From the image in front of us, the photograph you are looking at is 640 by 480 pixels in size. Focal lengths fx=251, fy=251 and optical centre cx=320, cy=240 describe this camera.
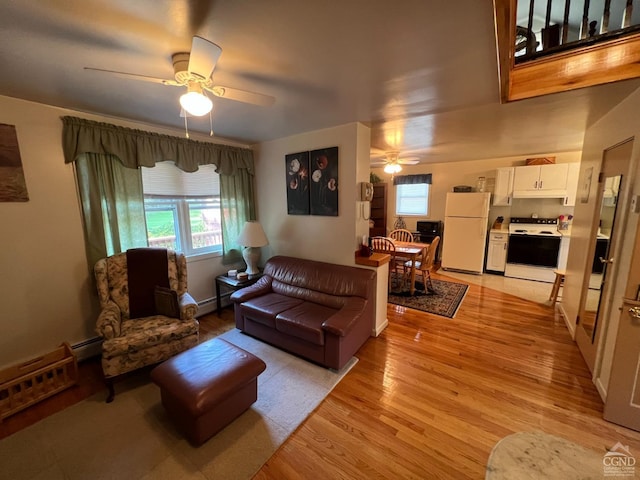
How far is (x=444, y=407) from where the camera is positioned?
6.28 feet

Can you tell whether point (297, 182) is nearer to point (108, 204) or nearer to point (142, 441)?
point (108, 204)

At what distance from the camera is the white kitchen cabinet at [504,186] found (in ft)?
15.9

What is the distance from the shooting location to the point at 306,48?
4.61ft

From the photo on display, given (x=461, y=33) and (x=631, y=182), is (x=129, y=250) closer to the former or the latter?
Result: (x=461, y=33)

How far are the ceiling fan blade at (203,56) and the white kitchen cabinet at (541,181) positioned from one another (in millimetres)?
5540

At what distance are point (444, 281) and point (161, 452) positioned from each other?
460 cm

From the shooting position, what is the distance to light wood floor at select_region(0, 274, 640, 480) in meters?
1.53

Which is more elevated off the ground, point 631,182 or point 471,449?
point 631,182

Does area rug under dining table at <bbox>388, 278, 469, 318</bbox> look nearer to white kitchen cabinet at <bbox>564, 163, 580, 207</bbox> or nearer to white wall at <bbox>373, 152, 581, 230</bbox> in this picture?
white wall at <bbox>373, 152, 581, 230</bbox>

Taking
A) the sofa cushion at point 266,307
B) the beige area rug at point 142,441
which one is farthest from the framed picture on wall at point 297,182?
the beige area rug at point 142,441

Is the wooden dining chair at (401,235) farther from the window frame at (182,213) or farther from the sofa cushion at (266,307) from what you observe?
the window frame at (182,213)

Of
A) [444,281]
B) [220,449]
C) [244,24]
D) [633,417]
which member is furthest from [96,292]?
[444,281]

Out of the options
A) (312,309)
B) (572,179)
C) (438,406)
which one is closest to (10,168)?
(312,309)

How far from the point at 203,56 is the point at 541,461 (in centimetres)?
223
